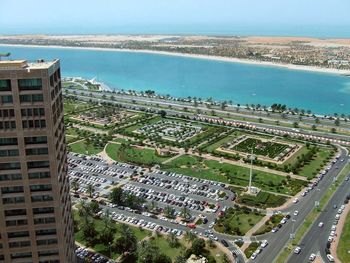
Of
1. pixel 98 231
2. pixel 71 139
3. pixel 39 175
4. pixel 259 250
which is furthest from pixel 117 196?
pixel 71 139

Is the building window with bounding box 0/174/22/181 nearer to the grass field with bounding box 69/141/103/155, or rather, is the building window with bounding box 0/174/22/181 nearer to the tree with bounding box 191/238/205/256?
the tree with bounding box 191/238/205/256

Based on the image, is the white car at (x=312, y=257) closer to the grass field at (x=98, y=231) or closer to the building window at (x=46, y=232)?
the grass field at (x=98, y=231)

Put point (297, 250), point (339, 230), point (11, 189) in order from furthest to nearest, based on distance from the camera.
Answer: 1. point (339, 230)
2. point (297, 250)
3. point (11, 189)

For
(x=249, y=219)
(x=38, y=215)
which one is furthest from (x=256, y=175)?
(x=38, y=215)

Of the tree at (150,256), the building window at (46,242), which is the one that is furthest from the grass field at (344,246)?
the building window at (46,242)

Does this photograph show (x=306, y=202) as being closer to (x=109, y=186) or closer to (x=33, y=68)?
(x=109, y=186)

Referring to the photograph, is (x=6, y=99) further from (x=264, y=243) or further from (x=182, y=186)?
(x=182, y=186)

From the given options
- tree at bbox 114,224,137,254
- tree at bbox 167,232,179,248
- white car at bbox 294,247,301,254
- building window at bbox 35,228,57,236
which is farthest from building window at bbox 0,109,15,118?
white car at bbox 294,247,301,254
